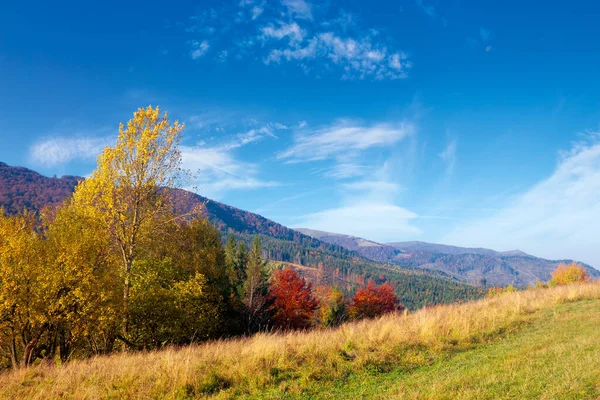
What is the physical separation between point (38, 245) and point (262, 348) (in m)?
12.4

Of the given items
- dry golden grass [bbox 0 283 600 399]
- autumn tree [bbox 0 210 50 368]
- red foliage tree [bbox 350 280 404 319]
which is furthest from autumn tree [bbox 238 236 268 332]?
dry golden grass [bbox 0 283 600 399]

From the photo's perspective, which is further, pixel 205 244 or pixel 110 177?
pixel 205 244

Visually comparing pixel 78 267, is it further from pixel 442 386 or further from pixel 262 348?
pixel 442 386

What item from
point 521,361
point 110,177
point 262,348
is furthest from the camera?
point 110,177

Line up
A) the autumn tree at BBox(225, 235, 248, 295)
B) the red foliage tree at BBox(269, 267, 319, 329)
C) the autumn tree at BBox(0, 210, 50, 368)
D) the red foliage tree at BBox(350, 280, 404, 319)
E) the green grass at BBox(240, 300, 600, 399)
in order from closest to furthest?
the green grass at BBox(240, 300, 600, 399) → the autumn tree at BBox(0, 210, 50, 368) → the red foliage tree at BBox(269, 267, 319, 329) → the autumn tree at BBox(225, 235, 248, 295) → the red foliage tree at BBox(350, 280, 404, 319)

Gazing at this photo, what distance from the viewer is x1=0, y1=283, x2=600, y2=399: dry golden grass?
8.20m

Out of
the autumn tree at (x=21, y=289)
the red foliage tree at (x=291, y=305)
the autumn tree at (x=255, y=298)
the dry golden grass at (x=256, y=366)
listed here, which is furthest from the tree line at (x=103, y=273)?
the red foliage tree at (x=291, y=305)

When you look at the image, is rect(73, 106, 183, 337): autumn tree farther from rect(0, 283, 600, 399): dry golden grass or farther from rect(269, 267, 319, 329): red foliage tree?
rect(269, 267, 319, 329): red foliage tree

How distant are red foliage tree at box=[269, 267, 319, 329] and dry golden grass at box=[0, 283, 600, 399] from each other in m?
43.1

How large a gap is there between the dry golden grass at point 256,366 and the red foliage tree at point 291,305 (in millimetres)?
43139

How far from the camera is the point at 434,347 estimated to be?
36.7ft

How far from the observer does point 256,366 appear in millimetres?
9430

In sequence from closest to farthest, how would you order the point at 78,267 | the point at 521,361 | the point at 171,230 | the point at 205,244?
the point at 521,361
the point at 78,267
the point at 171,230
the point at 205,244

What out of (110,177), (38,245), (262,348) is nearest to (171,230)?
(110,177)
